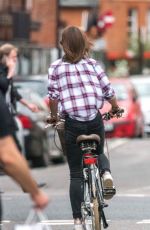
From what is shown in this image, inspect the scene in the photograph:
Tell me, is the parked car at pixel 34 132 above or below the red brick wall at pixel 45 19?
above

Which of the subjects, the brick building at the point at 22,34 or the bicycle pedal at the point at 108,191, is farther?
the brick building at the point at 22,34

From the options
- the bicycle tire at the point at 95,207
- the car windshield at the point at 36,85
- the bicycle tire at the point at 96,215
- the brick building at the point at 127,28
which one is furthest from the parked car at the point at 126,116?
the brick building at the point at 127,28

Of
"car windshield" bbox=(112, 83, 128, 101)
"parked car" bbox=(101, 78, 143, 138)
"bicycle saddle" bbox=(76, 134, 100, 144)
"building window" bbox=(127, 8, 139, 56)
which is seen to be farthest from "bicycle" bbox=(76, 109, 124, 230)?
"building window" bbox=(127, 8, 139, 56)

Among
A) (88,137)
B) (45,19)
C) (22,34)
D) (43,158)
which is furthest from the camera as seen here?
(45,19)

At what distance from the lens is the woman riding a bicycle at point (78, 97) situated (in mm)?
9039

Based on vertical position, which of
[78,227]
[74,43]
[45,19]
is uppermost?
[74,43]

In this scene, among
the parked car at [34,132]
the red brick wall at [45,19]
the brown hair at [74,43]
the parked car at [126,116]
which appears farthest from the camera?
the red brick wall at [45,19]

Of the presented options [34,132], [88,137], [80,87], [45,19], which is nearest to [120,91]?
[34,132]

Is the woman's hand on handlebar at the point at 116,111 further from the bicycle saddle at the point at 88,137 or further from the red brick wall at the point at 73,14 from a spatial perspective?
the red brick wall at the point at 73,14

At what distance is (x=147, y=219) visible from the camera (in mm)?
10805

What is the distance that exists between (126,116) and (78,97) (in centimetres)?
1954

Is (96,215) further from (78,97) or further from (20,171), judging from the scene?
(20,171)

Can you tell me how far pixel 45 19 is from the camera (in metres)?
48.8

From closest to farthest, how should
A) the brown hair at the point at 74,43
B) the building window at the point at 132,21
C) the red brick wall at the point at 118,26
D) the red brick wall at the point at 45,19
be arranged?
1. the brown hair at the point at 74,43
2. the red brick wall at the point at 45,19
3. the red brick wall at the point at 118,26
4. the building window at the point at 132,21
